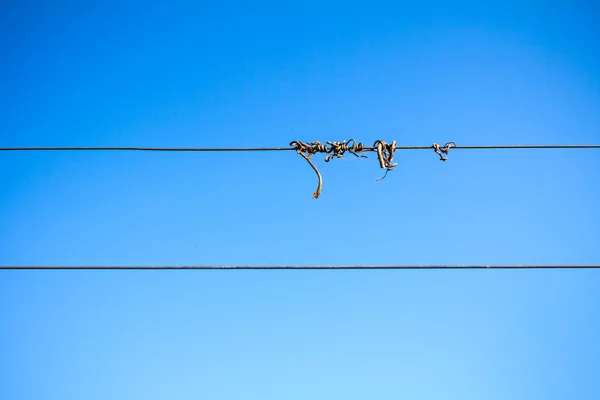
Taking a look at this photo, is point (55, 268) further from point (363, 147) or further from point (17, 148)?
point (363, 147)

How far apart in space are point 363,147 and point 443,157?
705 mm

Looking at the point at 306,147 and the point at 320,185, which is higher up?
the point at 306,147

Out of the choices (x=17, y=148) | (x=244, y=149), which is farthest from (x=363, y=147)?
(x=17, y=148)

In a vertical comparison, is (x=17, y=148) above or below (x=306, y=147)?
below

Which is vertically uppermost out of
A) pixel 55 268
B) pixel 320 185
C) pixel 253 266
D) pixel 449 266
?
pixel 320 185

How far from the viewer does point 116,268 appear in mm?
3207

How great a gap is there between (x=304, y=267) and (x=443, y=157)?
1.54 metres

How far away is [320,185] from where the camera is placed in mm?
3193

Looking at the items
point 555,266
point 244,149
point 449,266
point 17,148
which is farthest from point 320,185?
point 17,148

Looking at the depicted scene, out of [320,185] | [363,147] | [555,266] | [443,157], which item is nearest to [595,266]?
[555,266]

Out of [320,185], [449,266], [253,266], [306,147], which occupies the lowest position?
[253,266]

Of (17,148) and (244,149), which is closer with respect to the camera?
(244,149)

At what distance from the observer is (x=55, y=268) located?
3164 millimetres

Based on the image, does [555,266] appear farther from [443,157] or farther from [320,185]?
[320,185]
